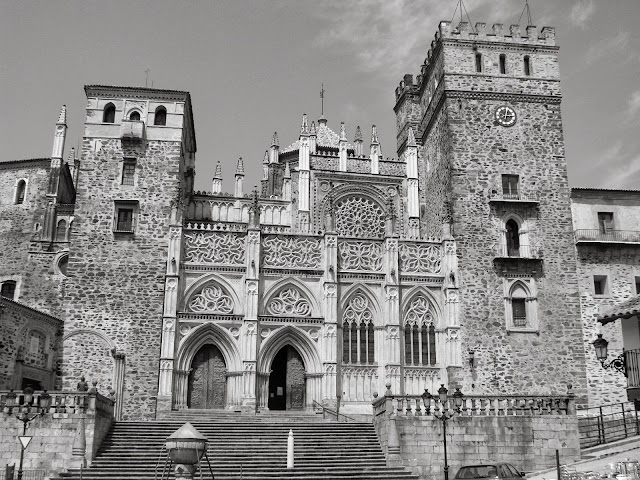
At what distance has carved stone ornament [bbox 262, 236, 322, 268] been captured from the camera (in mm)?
37031

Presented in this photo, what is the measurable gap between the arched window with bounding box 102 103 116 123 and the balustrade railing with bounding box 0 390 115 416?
16830 millimetres

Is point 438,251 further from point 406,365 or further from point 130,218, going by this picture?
point 130,218

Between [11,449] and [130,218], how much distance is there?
47.1 ft

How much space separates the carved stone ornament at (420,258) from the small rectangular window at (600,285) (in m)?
8.39

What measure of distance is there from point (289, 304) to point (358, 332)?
3.73 meters

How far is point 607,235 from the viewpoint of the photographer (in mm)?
39719

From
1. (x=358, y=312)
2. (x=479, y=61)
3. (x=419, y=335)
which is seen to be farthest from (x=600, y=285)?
(x=479, y=61)

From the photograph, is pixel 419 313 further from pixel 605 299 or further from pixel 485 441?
pixel 485 441

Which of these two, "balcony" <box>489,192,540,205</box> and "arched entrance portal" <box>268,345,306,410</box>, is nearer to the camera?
"arched entrance portal" <box>268,345,306,410</box>

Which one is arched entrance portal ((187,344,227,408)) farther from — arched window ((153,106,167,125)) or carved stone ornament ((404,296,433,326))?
arched window ((153,106,167,125))

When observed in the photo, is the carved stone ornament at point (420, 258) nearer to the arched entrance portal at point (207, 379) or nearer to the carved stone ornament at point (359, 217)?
the carved stone ornament at point (359, 217)

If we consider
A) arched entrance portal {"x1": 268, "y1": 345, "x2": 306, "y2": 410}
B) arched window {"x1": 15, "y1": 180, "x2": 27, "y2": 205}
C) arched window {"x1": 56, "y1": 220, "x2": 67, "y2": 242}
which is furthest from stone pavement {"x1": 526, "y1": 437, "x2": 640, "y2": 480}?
arched window {"x1": 15, "y1": 180, "x2": 27, "y2": 205}

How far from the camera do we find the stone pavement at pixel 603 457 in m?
23.7

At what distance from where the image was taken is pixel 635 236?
39.6m
